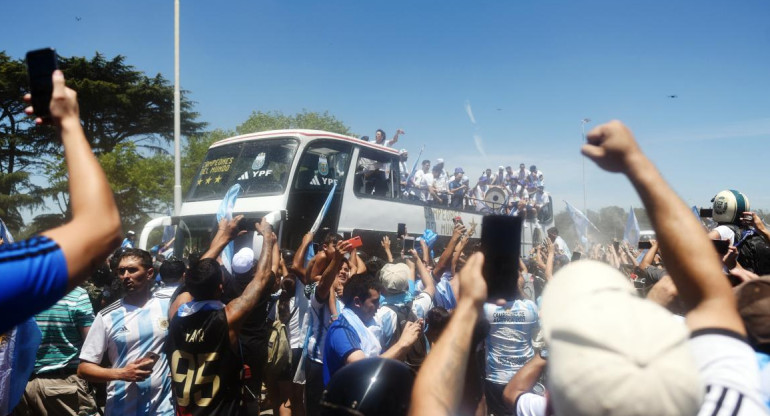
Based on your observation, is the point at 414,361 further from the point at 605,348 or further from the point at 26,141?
the point at 26,141

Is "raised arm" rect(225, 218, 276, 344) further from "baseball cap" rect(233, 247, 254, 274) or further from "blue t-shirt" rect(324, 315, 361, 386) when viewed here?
"baseball cap" rect(233, 247, 254, 274)

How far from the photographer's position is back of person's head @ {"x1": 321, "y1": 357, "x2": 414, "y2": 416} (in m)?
1.51

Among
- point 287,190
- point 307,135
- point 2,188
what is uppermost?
point 307,135

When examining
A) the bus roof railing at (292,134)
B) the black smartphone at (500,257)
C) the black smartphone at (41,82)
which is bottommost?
the black smartphone at (500,257)

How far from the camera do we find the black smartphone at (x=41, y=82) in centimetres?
136

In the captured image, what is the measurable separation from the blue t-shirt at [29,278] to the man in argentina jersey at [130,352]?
2230 millimetres

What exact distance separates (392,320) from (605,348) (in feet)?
10.8

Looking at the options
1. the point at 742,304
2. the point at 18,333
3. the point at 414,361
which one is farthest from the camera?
the point at 414,361

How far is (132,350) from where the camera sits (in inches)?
132

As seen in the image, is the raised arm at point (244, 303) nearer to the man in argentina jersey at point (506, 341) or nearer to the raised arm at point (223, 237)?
the raised arm at point (223, 237)

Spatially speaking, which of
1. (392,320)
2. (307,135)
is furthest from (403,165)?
(392,320)

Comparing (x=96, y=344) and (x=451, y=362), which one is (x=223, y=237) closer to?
(x=96, y=344)

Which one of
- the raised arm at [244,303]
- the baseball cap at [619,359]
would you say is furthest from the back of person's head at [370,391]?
the raised arm at [244,303]

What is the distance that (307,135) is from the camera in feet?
31.9
